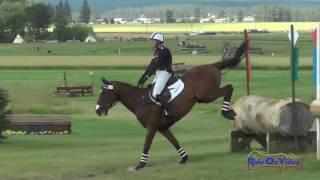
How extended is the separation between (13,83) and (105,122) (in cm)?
2426

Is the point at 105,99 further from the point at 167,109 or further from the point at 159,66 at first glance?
the point at 159,66

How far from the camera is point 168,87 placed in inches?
582

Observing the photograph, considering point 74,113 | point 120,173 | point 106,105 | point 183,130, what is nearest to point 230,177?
point 120,173

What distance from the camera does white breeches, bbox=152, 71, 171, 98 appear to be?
14.5m

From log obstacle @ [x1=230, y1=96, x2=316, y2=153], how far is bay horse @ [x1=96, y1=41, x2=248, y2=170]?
3.94ft

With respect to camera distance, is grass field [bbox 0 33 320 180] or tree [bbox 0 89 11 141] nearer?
grass field [bbox 0 33 320 180]

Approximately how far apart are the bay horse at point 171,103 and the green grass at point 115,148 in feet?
2.52

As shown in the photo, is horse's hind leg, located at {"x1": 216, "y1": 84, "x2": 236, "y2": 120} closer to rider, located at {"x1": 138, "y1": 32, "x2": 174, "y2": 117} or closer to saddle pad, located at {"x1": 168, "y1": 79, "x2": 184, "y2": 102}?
saddle pad, located at {"x1": 168, "y1": 79, "x2": 184, "y2": 102}

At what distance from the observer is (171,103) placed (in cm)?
1482

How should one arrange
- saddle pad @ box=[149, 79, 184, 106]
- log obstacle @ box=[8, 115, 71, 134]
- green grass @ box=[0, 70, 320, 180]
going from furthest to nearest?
log obstacle @ box=[8, 115, 71, 134]
saddle pad @ box=[149, 79, 184, 106]
green grass @ box=[0, 70, 320, 180]

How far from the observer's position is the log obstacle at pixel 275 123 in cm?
1576

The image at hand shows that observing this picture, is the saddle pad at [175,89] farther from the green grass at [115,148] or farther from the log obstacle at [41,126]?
the log obstacle at [41,126]

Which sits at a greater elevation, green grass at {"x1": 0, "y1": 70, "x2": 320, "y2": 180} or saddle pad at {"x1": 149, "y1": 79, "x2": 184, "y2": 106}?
saddle pad at {"x1": 149, "y1": 79, "x2": 184, "y2": 106}

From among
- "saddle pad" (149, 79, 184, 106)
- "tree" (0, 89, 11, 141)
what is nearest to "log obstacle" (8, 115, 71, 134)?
"tree" (0, 89, 11, 141)
